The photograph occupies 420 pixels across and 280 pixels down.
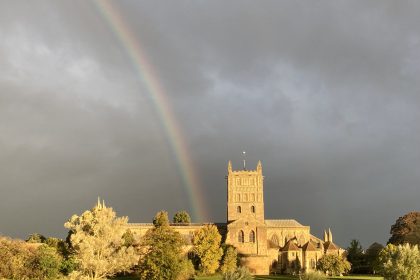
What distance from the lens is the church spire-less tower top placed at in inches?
4488

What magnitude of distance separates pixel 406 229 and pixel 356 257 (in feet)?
46.9

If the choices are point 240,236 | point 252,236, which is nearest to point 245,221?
point 240,236

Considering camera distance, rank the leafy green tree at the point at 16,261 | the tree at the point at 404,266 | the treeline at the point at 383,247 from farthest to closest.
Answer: the treeline at the point at 383,247 < the leafy green tree at the point at 16,261 < the tree at the point at 404,266

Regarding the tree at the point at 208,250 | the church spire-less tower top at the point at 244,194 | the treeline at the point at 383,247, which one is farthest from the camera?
the church spire-less tower top at the point at 244,194

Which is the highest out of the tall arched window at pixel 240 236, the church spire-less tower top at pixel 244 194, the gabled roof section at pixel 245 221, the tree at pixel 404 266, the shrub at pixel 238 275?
the church spire-less tower top at pixel 244 194

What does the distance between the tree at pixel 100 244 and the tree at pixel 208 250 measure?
103 ft

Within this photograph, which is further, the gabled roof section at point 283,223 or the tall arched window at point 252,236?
the gabled roof section at point 283,223

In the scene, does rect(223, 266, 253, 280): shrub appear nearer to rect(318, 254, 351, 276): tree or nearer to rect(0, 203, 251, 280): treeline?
rect(0, 203, 251, 280): treeline

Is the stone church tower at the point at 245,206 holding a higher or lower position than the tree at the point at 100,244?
higher

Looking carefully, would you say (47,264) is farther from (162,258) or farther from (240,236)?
(240,236)

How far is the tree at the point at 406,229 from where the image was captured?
9009cm

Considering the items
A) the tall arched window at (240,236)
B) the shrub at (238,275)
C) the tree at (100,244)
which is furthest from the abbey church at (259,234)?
the shrub at (238,275)

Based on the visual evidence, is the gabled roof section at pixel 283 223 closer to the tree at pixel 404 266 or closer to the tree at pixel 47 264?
the tree at pixel 47 264

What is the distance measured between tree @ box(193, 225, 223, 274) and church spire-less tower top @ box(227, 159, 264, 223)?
25801 millimetres
